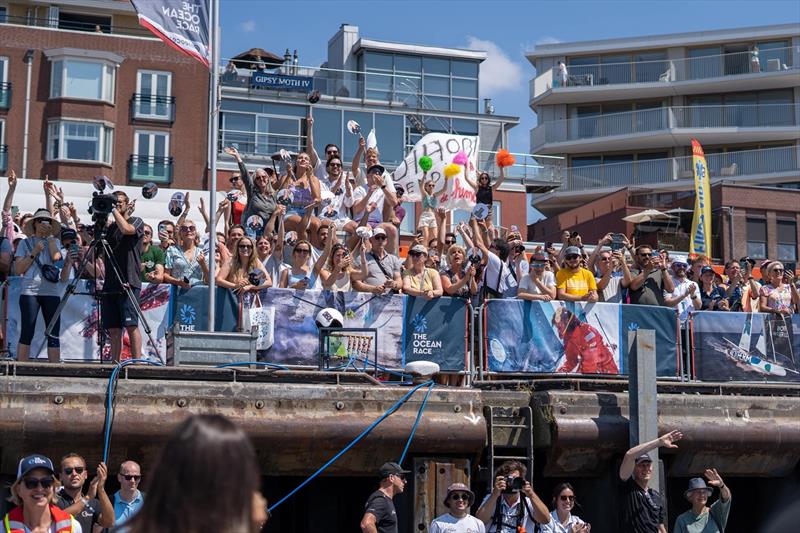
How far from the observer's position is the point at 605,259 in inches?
561

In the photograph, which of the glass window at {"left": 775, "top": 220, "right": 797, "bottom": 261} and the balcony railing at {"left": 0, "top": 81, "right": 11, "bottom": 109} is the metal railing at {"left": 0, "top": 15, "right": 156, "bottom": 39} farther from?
the glass window at {"left": 775, "top": 220, "right": 797, "bottom": 261}

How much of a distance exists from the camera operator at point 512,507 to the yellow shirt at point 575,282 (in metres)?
3.76

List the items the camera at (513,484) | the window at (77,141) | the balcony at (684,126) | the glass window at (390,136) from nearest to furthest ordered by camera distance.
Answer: the camera at (513,484)
the window at (77,141)
the glass window at (390,136)
the balcony at (684,126)

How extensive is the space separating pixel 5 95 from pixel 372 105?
44.8 feet

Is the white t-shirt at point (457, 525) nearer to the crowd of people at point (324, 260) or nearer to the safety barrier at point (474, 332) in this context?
the safety barrier at point (474, 332)

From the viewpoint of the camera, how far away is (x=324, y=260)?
13.0 m

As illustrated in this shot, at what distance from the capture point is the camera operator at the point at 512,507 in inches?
398

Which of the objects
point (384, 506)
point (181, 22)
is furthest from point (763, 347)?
point (181, 22)

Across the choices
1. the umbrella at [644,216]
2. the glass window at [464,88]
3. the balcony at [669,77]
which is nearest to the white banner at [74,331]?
the umbrella at [644,216]

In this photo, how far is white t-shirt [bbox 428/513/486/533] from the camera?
9.62 m

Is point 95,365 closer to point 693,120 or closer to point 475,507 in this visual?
point 475,507

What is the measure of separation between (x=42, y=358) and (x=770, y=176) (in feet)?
145

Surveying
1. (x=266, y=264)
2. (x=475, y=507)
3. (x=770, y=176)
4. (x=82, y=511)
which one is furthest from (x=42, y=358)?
(x=770, y=176)

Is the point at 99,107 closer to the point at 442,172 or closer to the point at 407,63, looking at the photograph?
the point at 407,63
